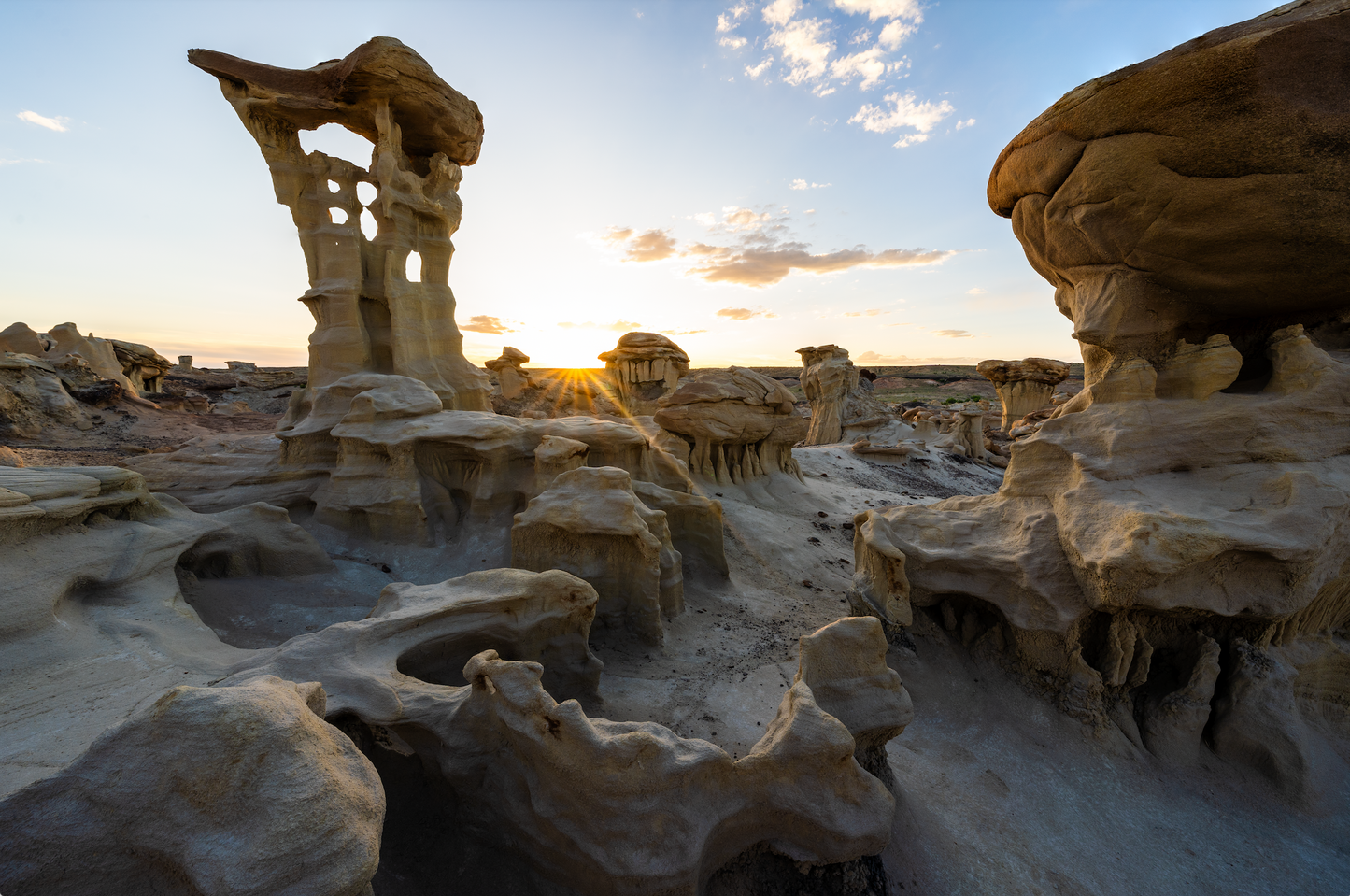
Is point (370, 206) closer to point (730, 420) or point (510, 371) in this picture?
point (730, 420)

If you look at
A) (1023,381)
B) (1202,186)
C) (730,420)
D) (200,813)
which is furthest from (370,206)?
(1023,381)

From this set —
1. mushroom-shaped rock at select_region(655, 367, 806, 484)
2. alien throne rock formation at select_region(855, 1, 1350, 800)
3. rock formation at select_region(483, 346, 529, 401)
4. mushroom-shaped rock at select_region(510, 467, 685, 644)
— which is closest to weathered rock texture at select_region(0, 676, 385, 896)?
mushroom-shaped rock at select_region(510, 467, 685, 644)

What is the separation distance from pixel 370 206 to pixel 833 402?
2192 centimetres

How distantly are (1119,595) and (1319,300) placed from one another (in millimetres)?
3821

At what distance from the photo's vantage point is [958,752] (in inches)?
207

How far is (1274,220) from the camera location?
4703mm

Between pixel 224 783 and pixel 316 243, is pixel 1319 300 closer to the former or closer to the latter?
pixel 224 783

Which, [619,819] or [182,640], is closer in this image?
[619,819]

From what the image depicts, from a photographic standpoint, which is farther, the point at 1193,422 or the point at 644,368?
the point at 644,368

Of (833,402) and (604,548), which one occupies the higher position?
(833,402)

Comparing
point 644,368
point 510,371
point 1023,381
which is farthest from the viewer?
point 510,371

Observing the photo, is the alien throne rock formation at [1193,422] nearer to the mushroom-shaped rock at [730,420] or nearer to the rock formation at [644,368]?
the mushroom-shaped rock at [730,420]

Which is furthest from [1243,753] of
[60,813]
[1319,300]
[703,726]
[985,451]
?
[985,451]

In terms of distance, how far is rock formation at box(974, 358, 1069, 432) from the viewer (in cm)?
2644
